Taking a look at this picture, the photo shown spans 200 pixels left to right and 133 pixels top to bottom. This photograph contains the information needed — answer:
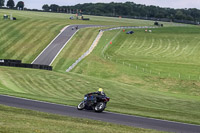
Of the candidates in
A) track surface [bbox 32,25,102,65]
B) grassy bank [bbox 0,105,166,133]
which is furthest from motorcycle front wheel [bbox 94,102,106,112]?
track surface [bbox 32,25,102,65]

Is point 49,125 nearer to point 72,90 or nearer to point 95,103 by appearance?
point 95,103

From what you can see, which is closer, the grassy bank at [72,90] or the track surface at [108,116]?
the track surface at [108,116]

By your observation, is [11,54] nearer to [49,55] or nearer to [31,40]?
[49,55]

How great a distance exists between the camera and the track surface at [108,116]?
23.2 metres

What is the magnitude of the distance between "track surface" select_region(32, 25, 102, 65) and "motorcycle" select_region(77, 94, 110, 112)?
142ft

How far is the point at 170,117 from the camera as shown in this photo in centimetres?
2720

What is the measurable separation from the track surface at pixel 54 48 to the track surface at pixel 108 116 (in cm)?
4210

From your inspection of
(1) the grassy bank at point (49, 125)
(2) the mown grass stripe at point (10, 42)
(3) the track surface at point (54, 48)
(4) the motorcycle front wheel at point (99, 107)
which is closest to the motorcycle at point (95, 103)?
(4) the motorcycle front wheel at point (99, 107)

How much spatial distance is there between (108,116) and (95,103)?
7.52 feet

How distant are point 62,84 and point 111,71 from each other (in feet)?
67.7

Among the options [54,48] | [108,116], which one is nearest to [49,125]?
[108,116]

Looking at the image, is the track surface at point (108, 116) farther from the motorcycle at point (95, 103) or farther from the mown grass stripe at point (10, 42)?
the mown grass stripe at point (10, 42)

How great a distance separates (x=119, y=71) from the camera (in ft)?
216

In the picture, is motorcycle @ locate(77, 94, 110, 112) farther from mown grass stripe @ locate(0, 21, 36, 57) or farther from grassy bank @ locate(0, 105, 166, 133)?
mown grass stripe @ locate(0, 21, 36, 57)
